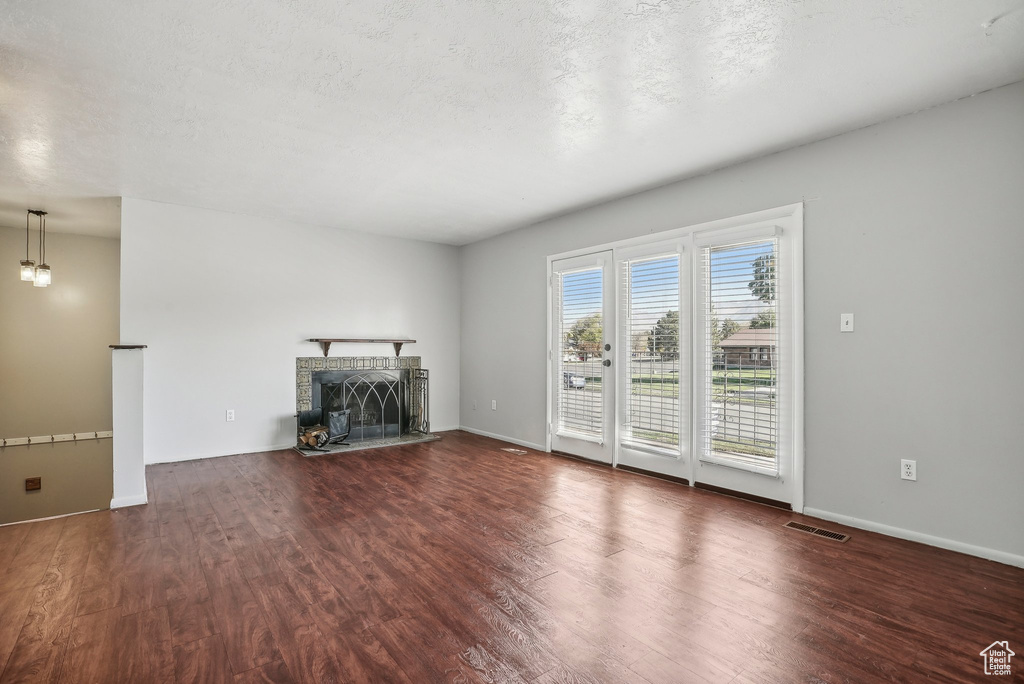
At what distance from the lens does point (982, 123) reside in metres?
2.59

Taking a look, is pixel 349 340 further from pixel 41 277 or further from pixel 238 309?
pixel 41 277

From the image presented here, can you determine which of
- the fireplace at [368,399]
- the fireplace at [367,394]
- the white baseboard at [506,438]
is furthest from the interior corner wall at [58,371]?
the white baseboard at [506,438]

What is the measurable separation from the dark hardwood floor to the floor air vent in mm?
88

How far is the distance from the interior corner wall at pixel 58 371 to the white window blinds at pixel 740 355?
702cm

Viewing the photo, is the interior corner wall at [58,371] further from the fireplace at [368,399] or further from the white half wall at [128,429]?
the white half wall at [128,429]

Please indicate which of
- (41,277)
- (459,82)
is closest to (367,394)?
(41,277)

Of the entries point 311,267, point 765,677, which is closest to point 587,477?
point 765,677

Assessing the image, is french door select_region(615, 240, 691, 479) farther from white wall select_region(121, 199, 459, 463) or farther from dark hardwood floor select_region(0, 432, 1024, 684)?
white wall select_region(121, 199, 459, 463)

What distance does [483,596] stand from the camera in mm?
2170

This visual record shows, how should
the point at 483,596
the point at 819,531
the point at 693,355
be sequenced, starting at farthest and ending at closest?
the point at 693,355 < the point at 819,531 < the point at 483,596

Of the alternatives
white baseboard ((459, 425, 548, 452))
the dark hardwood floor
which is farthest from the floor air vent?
white baseboard ((459, 425, 548, 452))

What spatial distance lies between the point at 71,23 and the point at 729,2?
277 centimetres

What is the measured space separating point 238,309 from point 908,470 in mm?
5832

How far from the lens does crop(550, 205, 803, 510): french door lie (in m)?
3.35
